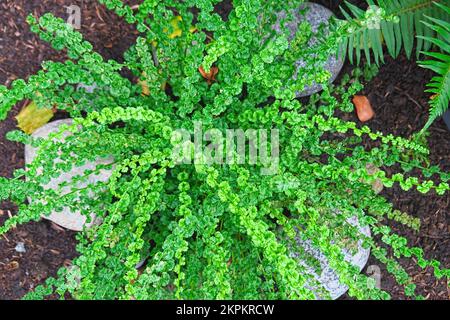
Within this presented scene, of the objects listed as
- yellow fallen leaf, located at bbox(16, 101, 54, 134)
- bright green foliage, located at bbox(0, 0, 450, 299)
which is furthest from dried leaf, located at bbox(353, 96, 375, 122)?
yellow fallen leaf, located at bbox(16, 101, 54, 134)

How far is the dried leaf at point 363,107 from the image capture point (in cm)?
252

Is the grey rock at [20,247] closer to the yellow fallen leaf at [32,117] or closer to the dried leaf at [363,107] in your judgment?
the yellow fallen leaf at [32,117]

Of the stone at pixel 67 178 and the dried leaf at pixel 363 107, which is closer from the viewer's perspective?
the stone at pixel 67 178

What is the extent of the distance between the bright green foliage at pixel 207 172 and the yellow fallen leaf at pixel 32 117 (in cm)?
49

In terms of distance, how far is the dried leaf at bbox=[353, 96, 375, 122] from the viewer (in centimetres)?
252

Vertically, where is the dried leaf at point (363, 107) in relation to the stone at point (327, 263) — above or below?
above

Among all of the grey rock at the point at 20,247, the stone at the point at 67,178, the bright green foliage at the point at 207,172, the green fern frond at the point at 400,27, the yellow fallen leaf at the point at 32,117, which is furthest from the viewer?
the grey rock at the point at 20,247

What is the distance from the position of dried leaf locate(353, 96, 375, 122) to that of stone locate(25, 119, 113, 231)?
1.27 m

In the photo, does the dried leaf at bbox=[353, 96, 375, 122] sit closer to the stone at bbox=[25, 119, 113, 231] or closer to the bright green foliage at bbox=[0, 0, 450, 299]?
the bright green foliage at bbox=[0, 0, 450, 299]

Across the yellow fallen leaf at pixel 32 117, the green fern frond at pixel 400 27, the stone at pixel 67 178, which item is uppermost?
the green fern frond at pixel 400 27

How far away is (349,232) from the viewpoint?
1866mm

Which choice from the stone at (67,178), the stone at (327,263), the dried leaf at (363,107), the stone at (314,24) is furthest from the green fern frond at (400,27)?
the stone at (67,178)

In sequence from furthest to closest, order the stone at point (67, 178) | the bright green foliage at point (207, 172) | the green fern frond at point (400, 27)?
the stone at point (67, 178) → the green fern frond at point (400, 27) → the bright green foliage at point (207, 172)
